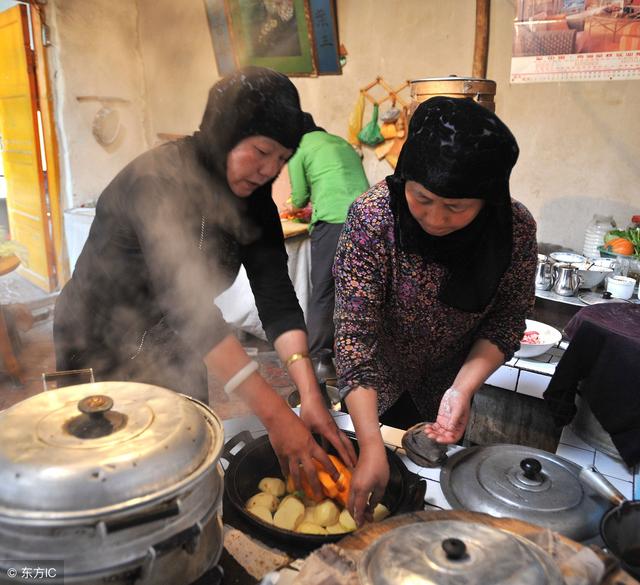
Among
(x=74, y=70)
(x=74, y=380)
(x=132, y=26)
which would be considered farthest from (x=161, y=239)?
(x=132, y=26)

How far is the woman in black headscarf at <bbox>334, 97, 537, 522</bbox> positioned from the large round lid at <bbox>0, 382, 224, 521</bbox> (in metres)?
0.63

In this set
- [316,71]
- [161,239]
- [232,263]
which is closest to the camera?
[161,239]

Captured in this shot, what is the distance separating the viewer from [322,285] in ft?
15.8

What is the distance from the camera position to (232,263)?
2.01 m

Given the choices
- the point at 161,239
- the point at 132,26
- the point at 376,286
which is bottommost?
the point at 376,286

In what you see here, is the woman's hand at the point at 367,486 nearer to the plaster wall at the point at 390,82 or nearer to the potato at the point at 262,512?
the potato at the point at 262,512

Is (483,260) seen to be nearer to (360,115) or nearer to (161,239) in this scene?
(161,239)

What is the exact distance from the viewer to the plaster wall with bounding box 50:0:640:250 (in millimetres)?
4496

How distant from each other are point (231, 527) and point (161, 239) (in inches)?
35.8

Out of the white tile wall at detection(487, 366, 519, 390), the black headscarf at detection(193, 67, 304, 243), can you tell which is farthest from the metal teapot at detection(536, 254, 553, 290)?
the black headscarf at detection(193, 67, 304, 243)

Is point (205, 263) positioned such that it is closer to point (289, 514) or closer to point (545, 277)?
point (289, 514)

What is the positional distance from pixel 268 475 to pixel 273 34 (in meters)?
5.65

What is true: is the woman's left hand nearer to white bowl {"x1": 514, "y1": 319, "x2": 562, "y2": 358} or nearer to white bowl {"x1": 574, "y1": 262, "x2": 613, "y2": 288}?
white bowl {"x1": 514, "y1": 319, "x2": 562, "y2": 358}

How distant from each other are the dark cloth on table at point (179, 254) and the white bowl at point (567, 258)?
2880 millimetres
